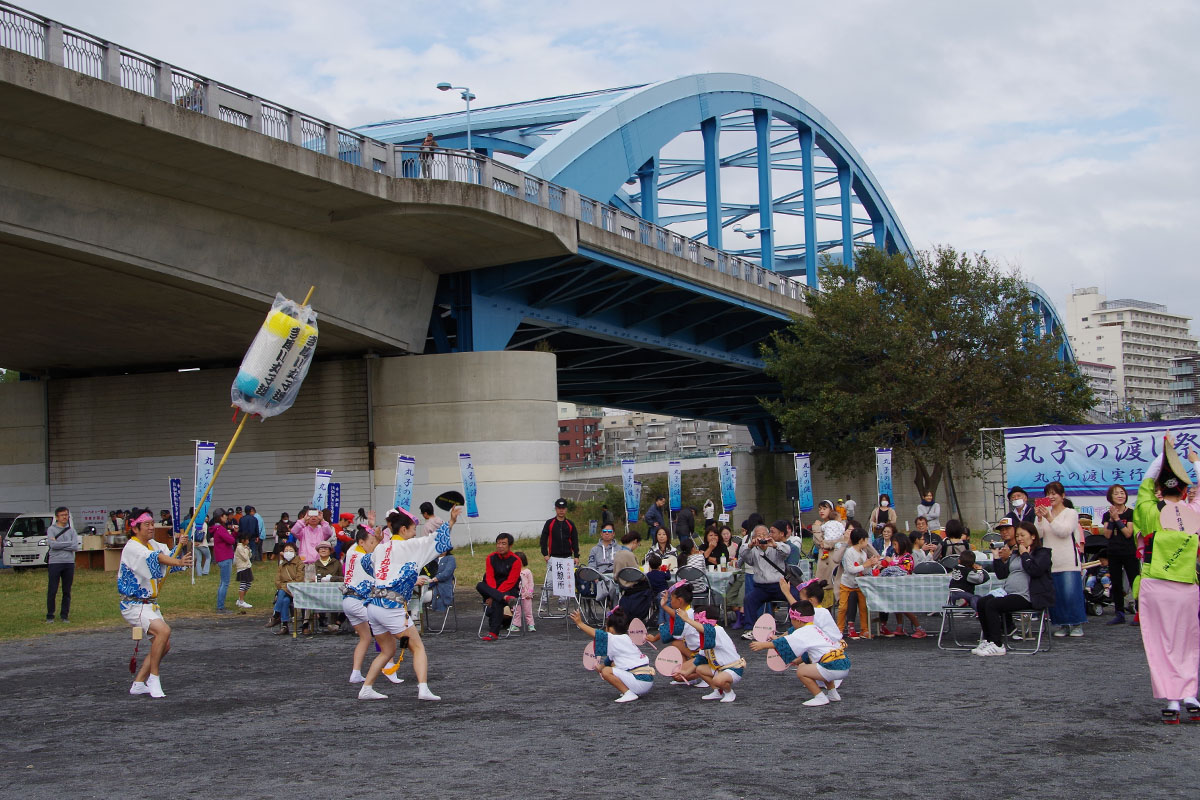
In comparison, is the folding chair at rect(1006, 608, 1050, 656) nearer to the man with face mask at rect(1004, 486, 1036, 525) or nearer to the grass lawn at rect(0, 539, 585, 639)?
the man with face mask at rect(1004, 486, 1036, 525)

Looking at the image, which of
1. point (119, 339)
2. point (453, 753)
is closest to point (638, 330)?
point (119, 339)

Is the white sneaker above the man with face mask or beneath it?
beneath

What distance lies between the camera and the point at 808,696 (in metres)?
9.66

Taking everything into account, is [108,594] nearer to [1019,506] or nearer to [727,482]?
[1019,506]

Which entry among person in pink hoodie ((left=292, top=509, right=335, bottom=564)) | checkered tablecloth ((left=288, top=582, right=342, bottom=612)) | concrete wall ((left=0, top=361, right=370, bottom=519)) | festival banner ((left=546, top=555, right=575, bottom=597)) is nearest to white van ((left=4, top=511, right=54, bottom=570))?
concrete wall ((left=0, top=361, right=370, bottom=519))

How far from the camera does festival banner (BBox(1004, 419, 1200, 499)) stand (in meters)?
21.0

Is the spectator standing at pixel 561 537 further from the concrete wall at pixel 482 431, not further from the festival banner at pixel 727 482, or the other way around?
the festival banner at pixel 727 482

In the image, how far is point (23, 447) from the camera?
1405 inches

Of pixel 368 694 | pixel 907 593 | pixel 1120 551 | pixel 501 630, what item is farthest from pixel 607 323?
pixel 368 694

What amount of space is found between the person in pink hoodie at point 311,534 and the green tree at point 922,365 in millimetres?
25691

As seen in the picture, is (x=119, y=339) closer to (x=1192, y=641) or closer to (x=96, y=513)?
(x=96, y=513)

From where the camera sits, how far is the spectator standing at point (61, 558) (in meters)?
16.7

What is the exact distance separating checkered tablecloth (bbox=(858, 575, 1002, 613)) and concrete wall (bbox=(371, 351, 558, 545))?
697 inches

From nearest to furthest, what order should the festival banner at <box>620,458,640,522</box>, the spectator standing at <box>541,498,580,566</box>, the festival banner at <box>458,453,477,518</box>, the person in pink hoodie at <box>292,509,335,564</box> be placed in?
1. the spectator standing at <box>541,498,580,566</box>
2. the person in pink hoodie at <box>292,509,335,564</box>
3. the festival banner at <box>458,453,477,518</box>
4. the festival banner at <box>620,458,640,522</box>
